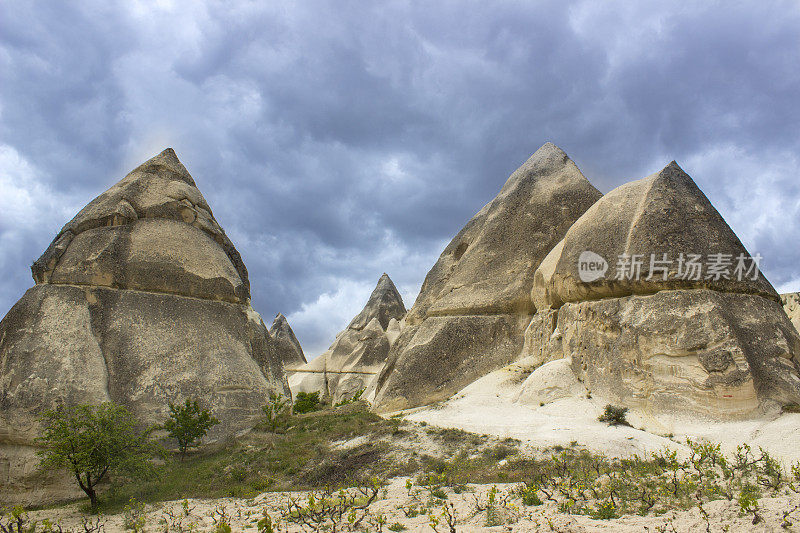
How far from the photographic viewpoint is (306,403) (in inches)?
819

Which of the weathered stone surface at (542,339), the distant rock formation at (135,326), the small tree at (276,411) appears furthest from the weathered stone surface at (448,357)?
the distant rock formation at (135,326)

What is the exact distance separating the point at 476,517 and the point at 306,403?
1703cm

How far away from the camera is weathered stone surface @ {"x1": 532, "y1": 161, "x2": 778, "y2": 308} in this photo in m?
9.39

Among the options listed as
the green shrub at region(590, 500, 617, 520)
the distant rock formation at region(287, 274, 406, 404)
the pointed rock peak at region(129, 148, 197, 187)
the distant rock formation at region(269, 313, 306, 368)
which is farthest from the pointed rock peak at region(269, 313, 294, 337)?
the green shrub at region(590, 500, 617, 520)

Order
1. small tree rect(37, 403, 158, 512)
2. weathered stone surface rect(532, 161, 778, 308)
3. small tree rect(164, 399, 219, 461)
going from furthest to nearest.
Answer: weathered stone surface rect(532, 161, 778, 308) < small tree rect(164, 399, 219, 461) < small tree rect(37, 403, 158, 512)

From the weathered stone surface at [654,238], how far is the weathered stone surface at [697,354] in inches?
10.5

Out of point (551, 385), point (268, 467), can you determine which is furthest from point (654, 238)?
point (268, 467)

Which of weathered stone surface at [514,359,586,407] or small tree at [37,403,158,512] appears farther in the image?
weathered stone surface at [514,359,586,407]

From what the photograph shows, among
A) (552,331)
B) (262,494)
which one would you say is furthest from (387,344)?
(262,494)

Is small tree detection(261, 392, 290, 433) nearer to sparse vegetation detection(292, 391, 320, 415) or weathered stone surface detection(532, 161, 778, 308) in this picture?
weathered stone surface detection(532, 161, 778, 308)

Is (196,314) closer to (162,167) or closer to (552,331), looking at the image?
(162,167)

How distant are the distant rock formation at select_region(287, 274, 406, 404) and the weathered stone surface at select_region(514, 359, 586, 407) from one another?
533 inches

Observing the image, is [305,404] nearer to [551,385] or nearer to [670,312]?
[551,385]

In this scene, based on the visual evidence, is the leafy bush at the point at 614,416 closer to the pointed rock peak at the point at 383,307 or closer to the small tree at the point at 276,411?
the small tree at the point at 276,411
